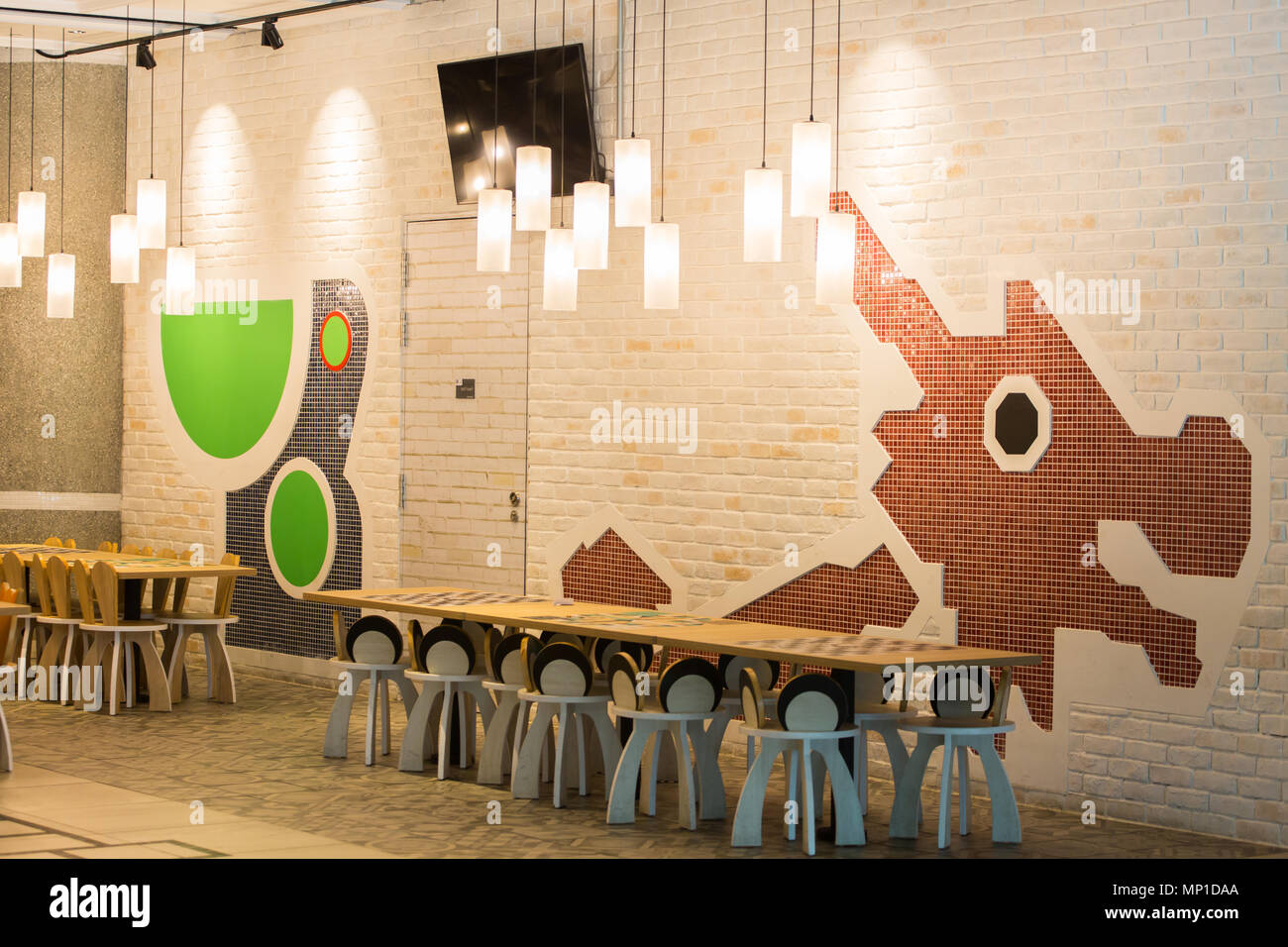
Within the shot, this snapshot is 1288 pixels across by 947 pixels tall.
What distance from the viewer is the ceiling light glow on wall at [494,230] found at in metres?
7.21

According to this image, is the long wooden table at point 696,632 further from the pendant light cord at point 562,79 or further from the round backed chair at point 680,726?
the pendant light cord at point 562,79

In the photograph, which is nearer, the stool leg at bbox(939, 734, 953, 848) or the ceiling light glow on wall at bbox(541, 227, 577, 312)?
the stool leg at bbox(939, 734, 953, 848)

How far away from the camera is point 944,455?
7.64 meters

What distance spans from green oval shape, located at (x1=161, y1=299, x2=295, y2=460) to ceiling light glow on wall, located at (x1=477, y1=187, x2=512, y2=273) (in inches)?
160

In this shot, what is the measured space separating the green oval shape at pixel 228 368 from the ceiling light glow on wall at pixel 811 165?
5483mm

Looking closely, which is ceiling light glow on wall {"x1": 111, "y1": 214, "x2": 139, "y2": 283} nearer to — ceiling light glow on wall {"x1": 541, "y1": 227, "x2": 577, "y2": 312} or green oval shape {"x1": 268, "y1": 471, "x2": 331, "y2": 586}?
green oval shape {"x1": 268, "y1": 471, "x2": 331, "y2": 586}

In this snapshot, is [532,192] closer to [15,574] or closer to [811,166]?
[811,166]

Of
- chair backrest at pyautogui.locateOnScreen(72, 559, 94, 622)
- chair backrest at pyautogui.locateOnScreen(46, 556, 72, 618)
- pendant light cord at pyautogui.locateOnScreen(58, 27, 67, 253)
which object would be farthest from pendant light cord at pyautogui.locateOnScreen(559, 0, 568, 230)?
pendant light cord at pyautogui.locateOnScreen(58, 27, 67, 253)

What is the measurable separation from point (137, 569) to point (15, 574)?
98cm

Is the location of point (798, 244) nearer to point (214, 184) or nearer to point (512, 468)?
point (512, 468)

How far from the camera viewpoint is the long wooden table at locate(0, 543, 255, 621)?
367 inches

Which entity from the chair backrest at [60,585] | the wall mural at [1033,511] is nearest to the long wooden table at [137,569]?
the chair backrest at [60,585]
